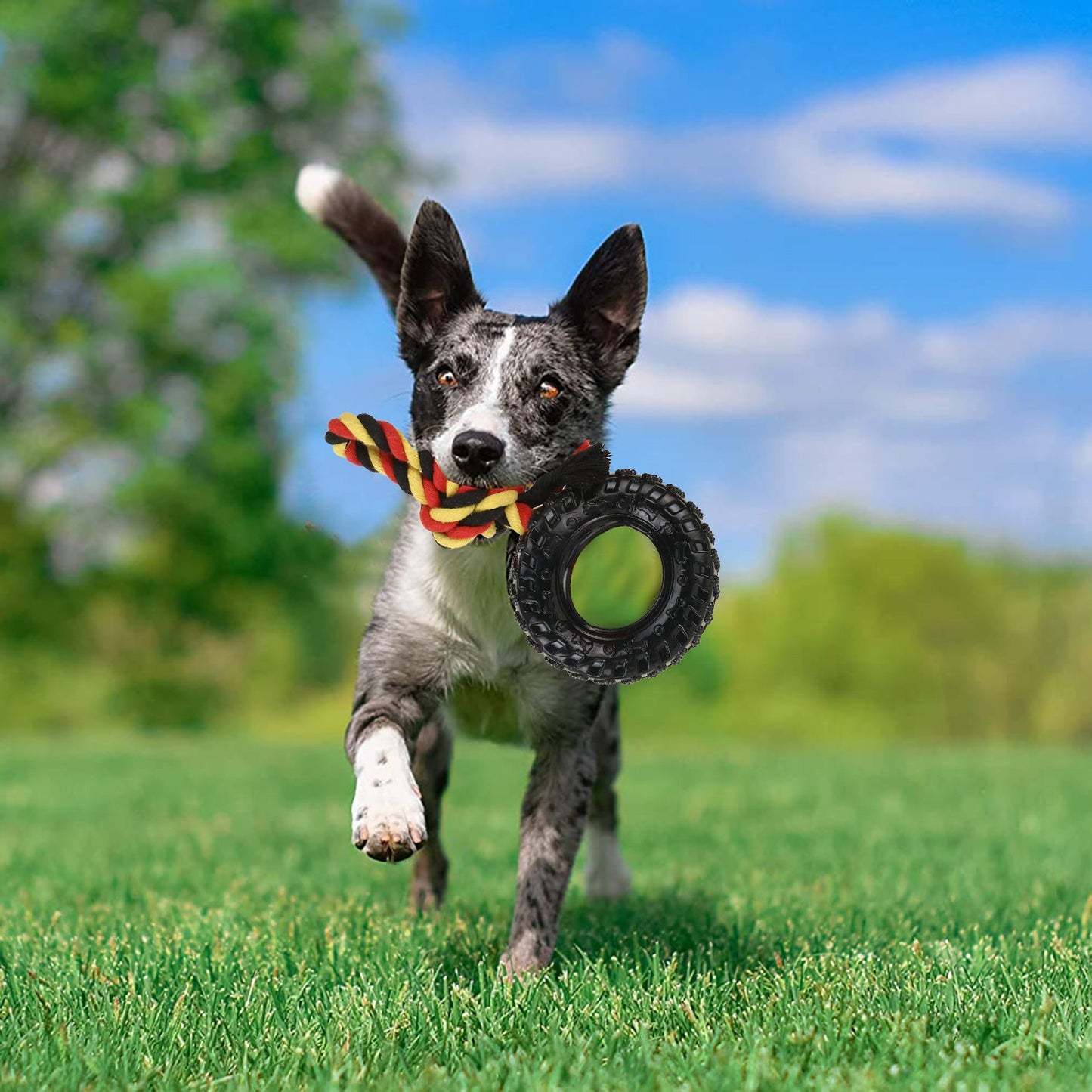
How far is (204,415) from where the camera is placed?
23.3 m

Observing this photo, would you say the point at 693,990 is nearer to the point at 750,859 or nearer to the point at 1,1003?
the point at 1,1003

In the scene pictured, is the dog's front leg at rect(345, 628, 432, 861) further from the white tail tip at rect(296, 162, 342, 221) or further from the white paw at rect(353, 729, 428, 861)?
the white tail tip at rect(296, 162, 342, 221)

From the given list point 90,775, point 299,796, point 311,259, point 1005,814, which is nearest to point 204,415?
point 311,259

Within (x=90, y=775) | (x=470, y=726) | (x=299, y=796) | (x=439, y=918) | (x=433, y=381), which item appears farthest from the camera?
(x=90, y=775)

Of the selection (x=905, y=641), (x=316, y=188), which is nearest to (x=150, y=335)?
(x=905, y=641)

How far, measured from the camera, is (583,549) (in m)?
3.93

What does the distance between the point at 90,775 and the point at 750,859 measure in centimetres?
850

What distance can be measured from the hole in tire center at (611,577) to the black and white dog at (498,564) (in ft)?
0.96

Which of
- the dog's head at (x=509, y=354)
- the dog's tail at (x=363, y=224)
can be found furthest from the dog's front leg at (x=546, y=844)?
the dog's tail at (x=363, y=224)

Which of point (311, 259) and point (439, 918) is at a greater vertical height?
point (311, 259)

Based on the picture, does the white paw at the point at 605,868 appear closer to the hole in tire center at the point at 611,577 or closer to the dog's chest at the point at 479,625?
the hole in tire center at the point at 611,577

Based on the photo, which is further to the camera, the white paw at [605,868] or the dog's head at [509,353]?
the white paw at [605,868]

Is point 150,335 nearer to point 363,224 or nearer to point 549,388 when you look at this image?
point 363,224

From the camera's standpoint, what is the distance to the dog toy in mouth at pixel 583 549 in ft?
12.7
